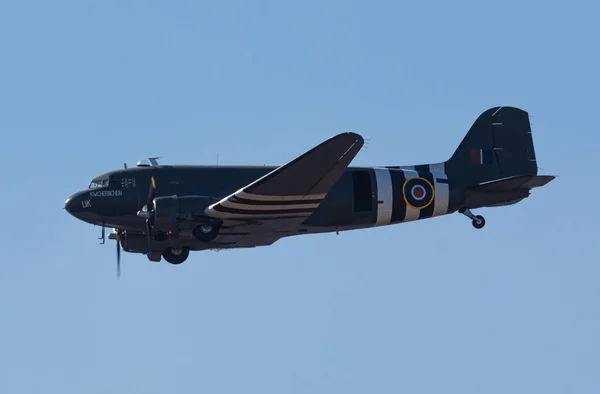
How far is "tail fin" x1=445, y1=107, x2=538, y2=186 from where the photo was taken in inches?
1373

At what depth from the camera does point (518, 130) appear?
35688 mm

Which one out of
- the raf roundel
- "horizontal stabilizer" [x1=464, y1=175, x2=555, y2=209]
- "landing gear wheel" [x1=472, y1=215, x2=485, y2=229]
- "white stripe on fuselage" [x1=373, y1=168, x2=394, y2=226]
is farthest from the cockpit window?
"landing gear wheel" [x1=472, y1=215, x2=485, y2=229]

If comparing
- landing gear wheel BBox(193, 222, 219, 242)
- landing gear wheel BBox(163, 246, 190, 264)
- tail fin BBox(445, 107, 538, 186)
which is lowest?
landing gear wheel BBox(163, 246, 190, 264)

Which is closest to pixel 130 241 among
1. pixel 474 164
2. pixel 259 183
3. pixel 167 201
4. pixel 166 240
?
pixel 166 240

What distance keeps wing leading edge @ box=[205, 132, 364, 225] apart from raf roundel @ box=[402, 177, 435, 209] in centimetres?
381

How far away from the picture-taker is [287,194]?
29625mm

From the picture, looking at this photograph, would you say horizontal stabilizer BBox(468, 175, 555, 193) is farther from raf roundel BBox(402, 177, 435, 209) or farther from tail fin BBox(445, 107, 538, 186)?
raf roundel BBox(402, 177, 435, 209)

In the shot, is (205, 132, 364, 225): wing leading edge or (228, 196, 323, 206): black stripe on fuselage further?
(228, 196, 323, 206): black stripe on fuselage

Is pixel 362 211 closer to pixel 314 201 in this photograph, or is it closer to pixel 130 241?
pixel 314 201

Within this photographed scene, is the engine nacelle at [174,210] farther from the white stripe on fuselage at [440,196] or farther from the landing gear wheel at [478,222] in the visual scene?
the landing gear wheel at [478,222]

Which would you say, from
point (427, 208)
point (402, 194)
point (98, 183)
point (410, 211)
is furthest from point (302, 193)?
point (98, 183)

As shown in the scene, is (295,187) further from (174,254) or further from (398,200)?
(174,254)

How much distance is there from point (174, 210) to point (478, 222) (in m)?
9.73

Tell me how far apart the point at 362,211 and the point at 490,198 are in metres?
4.19
